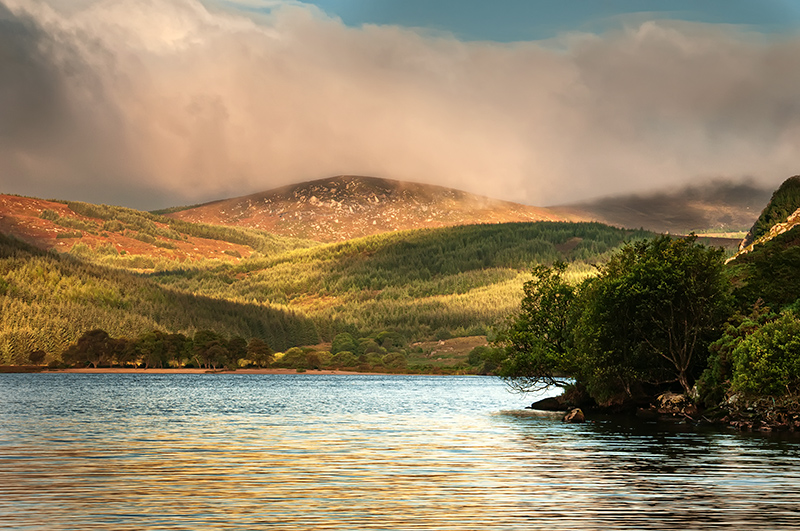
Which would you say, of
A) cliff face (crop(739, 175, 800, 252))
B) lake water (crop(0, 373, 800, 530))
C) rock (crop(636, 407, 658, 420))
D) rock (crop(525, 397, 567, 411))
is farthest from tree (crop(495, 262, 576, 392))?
cliff face (crop(739, 175, 800, 252))

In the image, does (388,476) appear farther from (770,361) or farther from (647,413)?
(647,413)

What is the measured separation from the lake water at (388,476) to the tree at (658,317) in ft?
34.5

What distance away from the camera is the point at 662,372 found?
10044cm

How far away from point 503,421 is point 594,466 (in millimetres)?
41013

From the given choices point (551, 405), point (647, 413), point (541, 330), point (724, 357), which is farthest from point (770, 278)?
point (551, 405)

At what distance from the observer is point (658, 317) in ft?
320

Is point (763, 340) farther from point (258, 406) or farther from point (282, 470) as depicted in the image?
point (258, 406)

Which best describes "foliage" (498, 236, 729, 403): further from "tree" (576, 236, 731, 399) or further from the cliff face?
the cliff face

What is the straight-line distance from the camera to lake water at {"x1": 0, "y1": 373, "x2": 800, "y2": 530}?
112ft

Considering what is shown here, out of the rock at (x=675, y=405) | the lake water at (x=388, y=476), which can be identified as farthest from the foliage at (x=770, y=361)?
the rock at (x=675, y=405)

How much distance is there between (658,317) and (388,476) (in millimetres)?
58429

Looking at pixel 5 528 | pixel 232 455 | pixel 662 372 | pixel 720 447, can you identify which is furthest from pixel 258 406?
pixel 5 528

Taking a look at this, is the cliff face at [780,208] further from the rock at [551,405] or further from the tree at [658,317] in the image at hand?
the tree at [658,317]

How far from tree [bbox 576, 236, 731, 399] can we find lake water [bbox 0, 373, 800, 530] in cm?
1052
